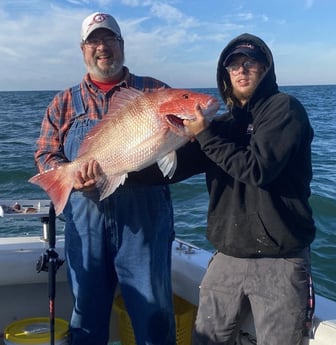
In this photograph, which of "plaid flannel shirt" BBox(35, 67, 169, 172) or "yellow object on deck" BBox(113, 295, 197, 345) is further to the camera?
"yellow object on deck" BBox(113, 295, 197, 345)

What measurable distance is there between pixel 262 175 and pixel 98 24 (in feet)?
4.89

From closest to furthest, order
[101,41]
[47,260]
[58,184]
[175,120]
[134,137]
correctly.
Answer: [175,120], [134,137], [58,184], [101,41], [47,260]

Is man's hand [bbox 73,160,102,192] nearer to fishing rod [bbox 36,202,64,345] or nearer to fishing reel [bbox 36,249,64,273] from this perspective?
fishing rod [bbox 36,202,64,345]

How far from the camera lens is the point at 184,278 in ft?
12.9

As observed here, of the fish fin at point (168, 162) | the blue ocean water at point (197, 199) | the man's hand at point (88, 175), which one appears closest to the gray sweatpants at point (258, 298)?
the fish fin at point (168, 162)

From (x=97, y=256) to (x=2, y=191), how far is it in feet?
31.7

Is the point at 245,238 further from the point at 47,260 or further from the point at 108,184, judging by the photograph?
the point at 47,260

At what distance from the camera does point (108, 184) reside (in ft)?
10.6

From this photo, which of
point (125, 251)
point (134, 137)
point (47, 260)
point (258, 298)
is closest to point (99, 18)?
point (134, 137)

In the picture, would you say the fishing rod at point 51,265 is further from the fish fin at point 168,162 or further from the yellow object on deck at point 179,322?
the fish fin at point 168,162

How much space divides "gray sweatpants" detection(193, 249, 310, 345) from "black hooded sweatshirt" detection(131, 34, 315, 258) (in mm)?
81

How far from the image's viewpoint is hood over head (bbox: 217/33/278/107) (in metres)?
3.05

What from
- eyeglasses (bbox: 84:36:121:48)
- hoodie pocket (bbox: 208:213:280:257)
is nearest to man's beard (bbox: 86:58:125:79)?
eyeglasses (bbox: 84:36:121:48)

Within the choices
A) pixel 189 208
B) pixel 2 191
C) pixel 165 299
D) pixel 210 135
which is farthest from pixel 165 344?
pixel 2 191
